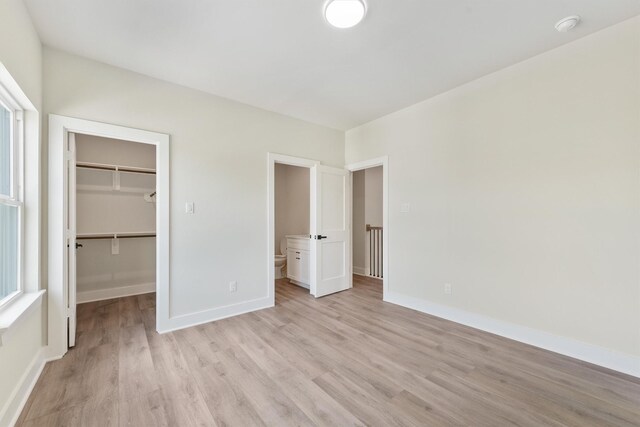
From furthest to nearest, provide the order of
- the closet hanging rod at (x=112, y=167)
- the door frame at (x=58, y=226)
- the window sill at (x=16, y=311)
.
A: the closet hanging rod at (x=112, y=167) < the door frame at (x=58, y=226) < the window sill at (x=16, y=311)

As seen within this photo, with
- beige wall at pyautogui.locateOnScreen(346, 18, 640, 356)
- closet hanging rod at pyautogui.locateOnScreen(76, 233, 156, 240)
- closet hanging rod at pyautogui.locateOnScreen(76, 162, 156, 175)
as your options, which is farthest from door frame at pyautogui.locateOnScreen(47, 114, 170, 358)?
beige wall at pyautogui.locateOnScreen(346, 18, 640, 356)

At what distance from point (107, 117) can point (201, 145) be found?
84cm

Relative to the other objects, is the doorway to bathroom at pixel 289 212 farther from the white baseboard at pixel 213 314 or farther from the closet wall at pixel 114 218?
the closet wall at pixel 114 218

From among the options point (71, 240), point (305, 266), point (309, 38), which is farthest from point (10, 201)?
point (305, 266)

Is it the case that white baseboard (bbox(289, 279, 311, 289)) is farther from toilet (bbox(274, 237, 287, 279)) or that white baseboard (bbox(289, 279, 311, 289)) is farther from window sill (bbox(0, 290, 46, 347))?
window sill (bbox(0, 290, 46, 347))

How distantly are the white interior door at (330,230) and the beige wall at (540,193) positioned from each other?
111 centimetres

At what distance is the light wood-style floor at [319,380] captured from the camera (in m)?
1.59

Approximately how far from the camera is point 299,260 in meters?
4.52

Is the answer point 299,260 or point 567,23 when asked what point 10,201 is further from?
point 567,23

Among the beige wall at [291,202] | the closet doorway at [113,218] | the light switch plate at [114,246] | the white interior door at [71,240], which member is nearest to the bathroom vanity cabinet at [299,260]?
the beige wall at [291,202]

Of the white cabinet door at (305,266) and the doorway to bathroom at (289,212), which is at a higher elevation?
the doorway to bathroom at (289,212)

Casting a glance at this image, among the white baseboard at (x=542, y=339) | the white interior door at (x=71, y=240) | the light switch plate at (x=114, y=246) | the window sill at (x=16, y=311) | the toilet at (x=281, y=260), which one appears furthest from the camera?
the toilet at (x=281, y=260)

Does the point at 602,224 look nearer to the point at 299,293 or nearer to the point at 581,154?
the point at 581,154

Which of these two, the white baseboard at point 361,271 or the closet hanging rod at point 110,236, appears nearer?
the closet hanging rod at point 110,236
